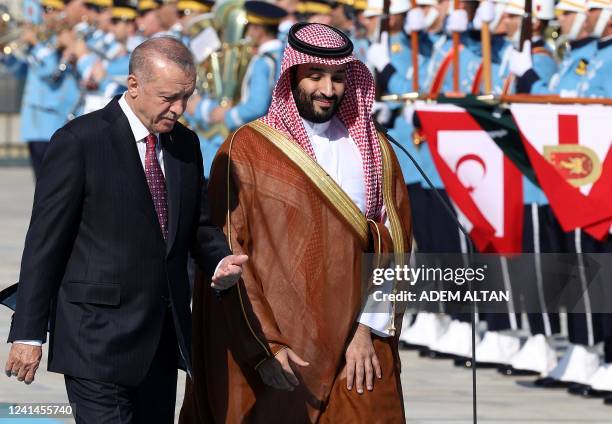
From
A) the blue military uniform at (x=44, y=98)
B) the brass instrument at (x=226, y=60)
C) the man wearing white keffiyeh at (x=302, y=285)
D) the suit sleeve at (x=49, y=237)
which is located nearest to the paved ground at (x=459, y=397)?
the man wearing white keffiyeh at (x=302, y=285)

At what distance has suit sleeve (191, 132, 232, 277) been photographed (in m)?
5.55

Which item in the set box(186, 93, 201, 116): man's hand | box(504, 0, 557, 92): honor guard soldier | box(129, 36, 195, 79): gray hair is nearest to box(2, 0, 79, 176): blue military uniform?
box(186, 93, 201, 116): man's hand

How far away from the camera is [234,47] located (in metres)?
12.8

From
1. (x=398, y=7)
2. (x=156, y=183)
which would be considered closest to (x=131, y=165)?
(x=156, y=183)

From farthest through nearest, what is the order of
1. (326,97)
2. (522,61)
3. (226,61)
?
(226,61) < (522,61) < (326,97)

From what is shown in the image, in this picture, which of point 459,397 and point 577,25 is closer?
point 459,397

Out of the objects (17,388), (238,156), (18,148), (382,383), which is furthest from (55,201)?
(18,148)

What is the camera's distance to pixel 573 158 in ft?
29.4

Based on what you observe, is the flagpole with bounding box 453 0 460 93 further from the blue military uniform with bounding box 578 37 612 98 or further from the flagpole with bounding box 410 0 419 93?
the blue military uniform with bounding box 578 37 612 98

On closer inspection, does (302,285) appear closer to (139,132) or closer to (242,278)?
(242,278)

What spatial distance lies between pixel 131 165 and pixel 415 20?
5685 mm

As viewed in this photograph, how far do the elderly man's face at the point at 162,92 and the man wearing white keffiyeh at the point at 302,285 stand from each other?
547 mm

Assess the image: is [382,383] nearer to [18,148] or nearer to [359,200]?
[359,200]

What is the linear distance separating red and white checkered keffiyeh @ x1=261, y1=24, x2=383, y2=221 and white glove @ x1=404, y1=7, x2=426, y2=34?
478 cm
